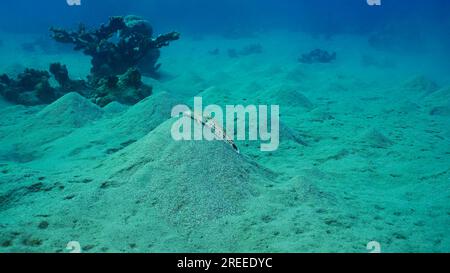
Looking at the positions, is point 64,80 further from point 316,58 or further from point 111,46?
point 316,58

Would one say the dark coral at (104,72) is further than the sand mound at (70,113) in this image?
Yes

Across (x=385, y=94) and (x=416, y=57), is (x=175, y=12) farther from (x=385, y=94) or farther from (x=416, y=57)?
(x=385, y=94)

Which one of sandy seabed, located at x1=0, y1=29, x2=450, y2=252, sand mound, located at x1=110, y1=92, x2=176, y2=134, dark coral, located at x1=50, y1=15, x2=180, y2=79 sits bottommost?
sandy seabed, located at x1=0, y1=29, x2=450, y2=252

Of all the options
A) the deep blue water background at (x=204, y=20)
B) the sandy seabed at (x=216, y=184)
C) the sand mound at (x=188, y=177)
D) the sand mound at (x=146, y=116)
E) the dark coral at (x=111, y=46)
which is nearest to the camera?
the sandy seabed at (x=216, y=184)

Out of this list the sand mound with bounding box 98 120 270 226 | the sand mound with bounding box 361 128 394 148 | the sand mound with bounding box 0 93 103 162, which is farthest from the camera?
the sand mound with bounding box 361 128 394 148

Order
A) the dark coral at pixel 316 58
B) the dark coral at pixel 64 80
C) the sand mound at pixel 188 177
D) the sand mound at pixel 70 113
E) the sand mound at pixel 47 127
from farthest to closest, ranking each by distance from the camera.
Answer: the dark coral at pixel 316 58 → the dark coral at pixel 64 80 → the sand mound at pixel 70 113 → the sand mound at pixel 47 127 → the sand mound at pixel 188 177

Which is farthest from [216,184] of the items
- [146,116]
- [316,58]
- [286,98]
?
[316,58]

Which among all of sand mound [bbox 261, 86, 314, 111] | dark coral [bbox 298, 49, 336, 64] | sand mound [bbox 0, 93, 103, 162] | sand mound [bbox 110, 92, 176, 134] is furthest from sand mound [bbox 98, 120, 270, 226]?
dark coral [bbox 298, 49, 336, 64]

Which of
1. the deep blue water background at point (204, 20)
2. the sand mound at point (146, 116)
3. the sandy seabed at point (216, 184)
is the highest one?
the deep blue water background at point (204, 20)

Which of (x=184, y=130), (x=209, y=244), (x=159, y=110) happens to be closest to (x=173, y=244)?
(x=209, y=244)

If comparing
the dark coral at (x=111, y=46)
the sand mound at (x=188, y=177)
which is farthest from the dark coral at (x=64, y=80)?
the sand mound at (x=188, y=177)

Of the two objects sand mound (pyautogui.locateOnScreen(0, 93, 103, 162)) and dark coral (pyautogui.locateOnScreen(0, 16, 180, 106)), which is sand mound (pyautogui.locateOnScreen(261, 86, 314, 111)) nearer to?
dark coral (pyautogui.locateOnScreen(0, 16, 180, 106))

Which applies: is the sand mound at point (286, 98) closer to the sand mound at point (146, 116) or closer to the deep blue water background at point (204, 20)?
the sand mound at point (146, 116)

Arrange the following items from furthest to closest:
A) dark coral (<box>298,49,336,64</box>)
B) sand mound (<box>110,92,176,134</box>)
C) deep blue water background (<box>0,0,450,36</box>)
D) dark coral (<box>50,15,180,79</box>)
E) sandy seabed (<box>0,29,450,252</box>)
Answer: deep blue water background (<box>0,0,450,36</box>) → dark coral (<box>298,49,336,64</box>) → dark coral (<box>50,15,180,79</box>) → sand mound (<box>110,92,176,134</box>) → sandy seabed (<box>0,29,450,252</box>)
